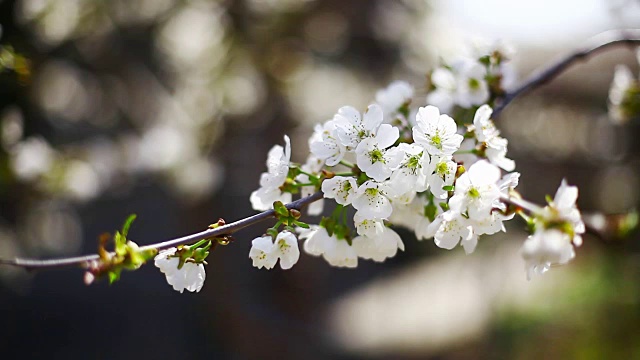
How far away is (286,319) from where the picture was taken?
4285mm

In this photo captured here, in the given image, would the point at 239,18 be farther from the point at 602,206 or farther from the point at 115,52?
the point at 602,206

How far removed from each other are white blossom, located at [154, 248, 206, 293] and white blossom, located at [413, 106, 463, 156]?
0.41 meters

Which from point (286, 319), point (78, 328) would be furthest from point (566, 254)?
point (78, 328)

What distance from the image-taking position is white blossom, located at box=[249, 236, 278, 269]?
94 centimetres

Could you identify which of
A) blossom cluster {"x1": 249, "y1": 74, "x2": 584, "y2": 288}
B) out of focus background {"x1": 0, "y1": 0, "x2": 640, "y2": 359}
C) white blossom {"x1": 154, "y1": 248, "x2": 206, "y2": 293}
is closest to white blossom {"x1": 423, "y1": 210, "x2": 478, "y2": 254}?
blossom cluster {"x1": 249, "y1": 74, "x2": 584, "y2": 288}

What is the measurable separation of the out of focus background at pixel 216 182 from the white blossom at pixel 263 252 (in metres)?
1.66

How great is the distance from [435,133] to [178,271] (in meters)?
0.47

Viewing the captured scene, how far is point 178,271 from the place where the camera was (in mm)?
911

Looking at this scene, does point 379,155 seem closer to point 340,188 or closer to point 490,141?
point 340,188

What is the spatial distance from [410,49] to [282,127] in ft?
3.88

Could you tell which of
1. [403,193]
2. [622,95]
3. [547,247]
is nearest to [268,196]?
[403,193]

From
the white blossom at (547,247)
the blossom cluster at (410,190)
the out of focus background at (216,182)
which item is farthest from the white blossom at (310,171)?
the out of focus background at (216,182)

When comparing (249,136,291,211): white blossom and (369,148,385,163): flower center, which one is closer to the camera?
(369,148,385,163): flower center

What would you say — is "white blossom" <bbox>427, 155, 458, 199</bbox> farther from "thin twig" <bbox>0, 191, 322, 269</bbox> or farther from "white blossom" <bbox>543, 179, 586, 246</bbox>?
"thin twig" <bbox>0, 191, 322, 269</bbox>
